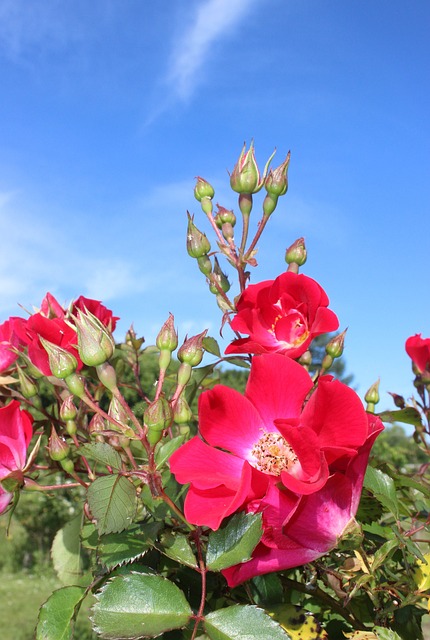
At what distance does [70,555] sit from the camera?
948 mm

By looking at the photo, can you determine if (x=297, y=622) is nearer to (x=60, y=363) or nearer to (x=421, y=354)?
(x=60, y=363)

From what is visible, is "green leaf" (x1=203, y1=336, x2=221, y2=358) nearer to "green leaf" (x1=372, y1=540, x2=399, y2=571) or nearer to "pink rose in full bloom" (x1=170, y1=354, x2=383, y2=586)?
"pink rose in full bloom" (x1=170, y1=354, x2=383, y2=586)

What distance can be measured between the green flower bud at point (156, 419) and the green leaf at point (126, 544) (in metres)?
0.10

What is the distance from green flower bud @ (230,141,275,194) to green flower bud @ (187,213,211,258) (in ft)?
0.33

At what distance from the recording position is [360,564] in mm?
749

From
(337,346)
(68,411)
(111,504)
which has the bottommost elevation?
(111,504)

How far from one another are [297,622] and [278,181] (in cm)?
62

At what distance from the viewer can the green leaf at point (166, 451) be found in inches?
28.3

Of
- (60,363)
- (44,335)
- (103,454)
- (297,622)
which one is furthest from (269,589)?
(44,335)

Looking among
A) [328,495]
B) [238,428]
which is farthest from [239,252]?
[328,495]

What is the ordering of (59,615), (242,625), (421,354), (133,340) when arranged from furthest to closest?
(421,354), (133,340), (59,615), (242,625)

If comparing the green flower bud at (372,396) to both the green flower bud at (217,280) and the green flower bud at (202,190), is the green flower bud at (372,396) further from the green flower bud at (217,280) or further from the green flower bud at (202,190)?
the green flower bud at (202,190)

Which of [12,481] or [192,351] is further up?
[192,351]

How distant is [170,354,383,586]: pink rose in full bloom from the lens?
0.65 m
